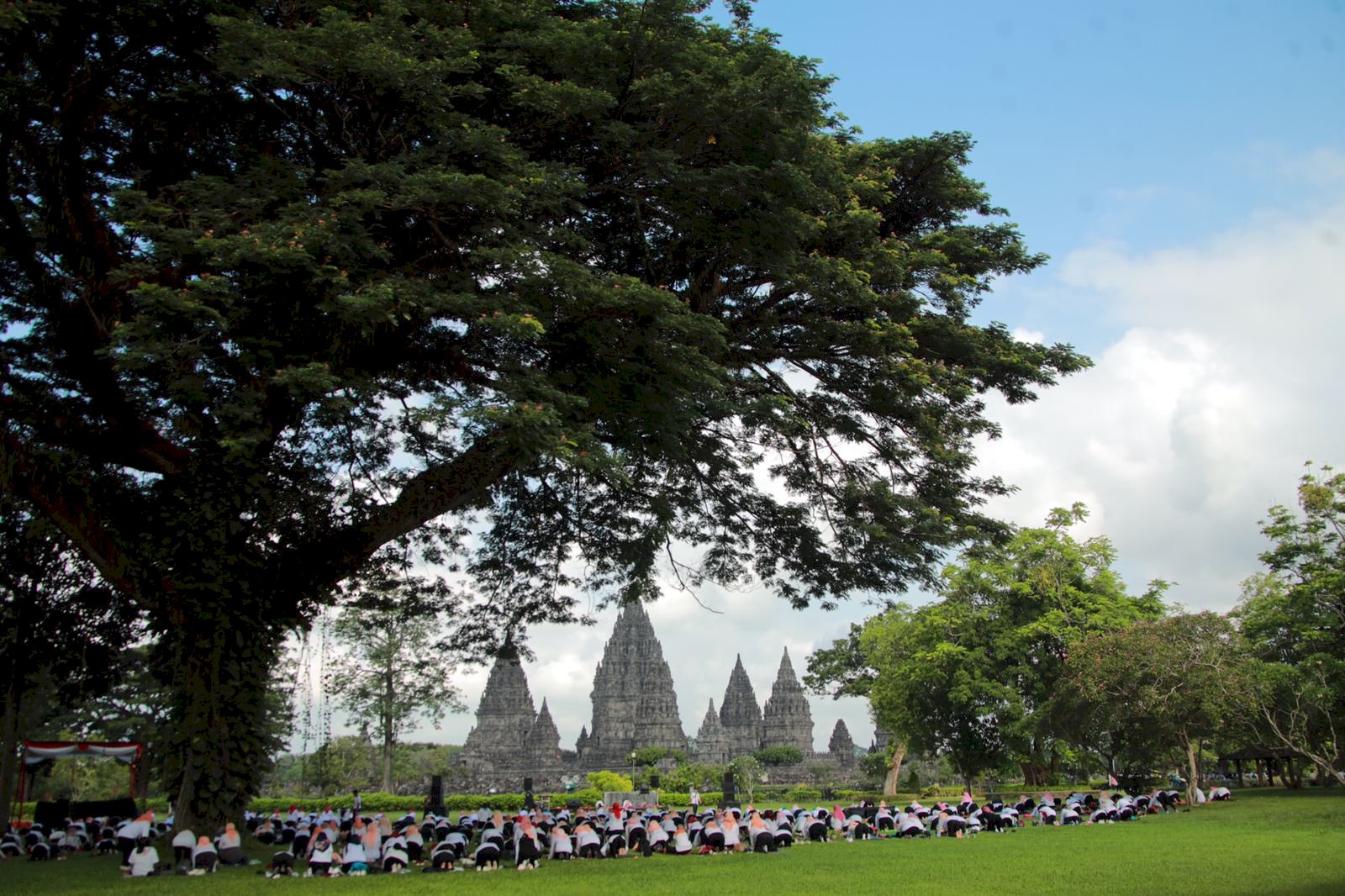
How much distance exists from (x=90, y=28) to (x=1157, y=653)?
74.6 feet

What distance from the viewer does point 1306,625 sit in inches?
1116

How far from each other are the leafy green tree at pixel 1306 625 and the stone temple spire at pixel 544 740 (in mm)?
30050

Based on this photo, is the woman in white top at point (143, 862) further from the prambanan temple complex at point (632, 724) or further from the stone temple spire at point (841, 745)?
the stone temple spire at point (841, 745)

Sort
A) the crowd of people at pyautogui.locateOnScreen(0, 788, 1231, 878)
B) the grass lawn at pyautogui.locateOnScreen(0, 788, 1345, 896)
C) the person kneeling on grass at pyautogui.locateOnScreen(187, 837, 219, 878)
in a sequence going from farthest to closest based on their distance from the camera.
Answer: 1. the crowd of people at pyautogui.locateOnScreen(0, 788, 1231, 878)
2. the person kneeling on grass at pyautogui.locateOnScreen(187, 837, 219, 878)
3. the grass lawn at pyautogui.locateOnScreen(0, 788, 1345, 896)

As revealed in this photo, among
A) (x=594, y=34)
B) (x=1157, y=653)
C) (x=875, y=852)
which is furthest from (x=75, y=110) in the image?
(x=1157, y=653)

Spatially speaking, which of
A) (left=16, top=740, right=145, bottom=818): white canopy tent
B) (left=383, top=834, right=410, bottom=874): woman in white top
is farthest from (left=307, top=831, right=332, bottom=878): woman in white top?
(left=16, top=740, right=145, bottom=818): white canopy tent

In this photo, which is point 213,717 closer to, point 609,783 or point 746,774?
point 609,783

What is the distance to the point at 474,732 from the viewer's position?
4709 centimetres

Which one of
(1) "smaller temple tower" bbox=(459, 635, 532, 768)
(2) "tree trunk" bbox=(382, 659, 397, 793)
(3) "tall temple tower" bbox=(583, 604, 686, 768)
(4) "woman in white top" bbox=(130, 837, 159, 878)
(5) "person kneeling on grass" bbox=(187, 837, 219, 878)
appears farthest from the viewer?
(3) "tall temple tower" bbox=(583, 604, 686, 768)

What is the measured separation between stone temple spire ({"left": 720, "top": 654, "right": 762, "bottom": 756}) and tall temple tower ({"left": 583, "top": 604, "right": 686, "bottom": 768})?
2.97 meters

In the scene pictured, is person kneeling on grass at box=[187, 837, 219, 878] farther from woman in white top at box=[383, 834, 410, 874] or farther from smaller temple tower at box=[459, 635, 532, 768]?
smaller temple tower at box=[459, 635, 532, 768]

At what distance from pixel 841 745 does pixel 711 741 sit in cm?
650

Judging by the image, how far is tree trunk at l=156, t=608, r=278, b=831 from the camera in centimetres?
1149

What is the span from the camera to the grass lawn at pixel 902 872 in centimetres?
914
